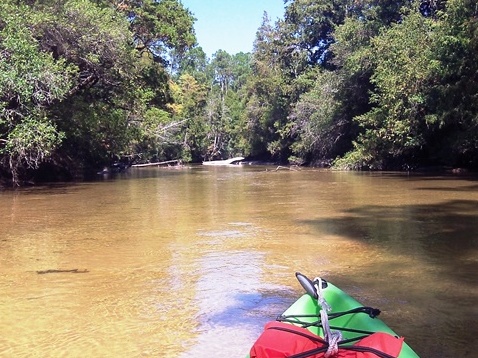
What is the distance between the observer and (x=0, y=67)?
1510 centimetres

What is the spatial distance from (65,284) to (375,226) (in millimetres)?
5284

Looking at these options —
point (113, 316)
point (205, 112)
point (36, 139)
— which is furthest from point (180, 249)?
point (205, 112)

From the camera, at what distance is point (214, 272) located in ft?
19.7

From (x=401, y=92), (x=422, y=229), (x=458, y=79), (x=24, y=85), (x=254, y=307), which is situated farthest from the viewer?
(x=401, y=92)

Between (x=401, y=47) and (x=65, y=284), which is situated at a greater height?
(x=401, y=47)

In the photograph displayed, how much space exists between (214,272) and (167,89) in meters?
24.6

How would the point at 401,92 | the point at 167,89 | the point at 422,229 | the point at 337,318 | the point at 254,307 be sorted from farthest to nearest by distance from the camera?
the point at 167,89, the point at 401,92, the point at 422,229, the point at 254,307, the point at 337,318

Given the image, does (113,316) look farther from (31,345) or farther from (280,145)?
(280,145)

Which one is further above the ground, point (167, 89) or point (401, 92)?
point (167, 89)

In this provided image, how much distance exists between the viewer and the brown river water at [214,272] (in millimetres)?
4000

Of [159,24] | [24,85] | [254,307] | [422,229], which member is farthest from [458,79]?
[254,307]

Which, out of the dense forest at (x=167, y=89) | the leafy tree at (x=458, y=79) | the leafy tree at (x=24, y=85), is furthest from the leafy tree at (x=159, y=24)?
the leafy tree at (x=458, y=79)

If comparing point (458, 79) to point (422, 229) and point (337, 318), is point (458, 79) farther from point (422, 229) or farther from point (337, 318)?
point (337, 318)

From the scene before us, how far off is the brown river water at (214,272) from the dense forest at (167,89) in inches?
231
